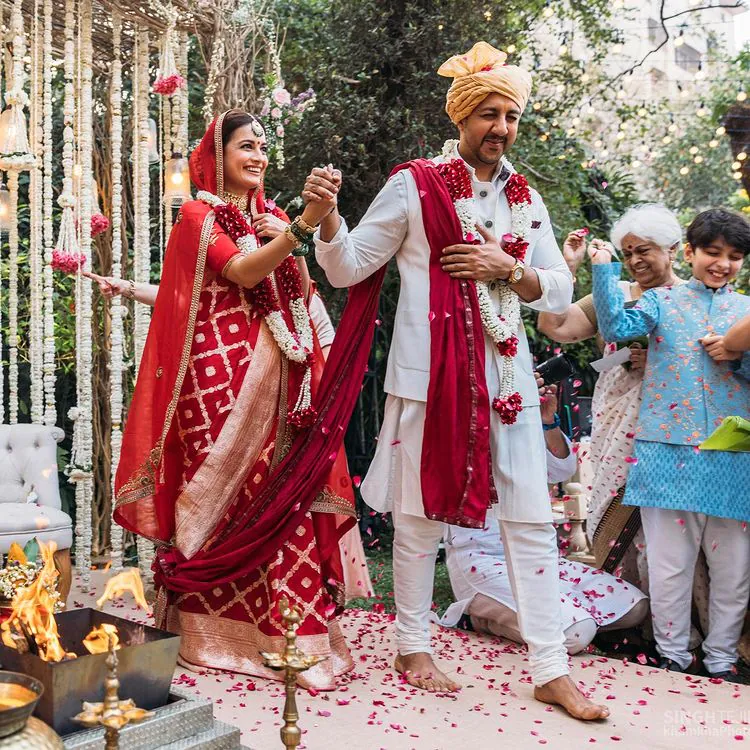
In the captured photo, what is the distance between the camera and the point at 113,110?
Result: 479cm

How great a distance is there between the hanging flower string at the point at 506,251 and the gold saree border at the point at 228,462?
83cm

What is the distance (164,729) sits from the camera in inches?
74.5

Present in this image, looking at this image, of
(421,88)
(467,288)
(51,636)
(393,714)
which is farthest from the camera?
(421,88)

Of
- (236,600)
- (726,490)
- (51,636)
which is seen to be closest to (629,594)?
(726,490)

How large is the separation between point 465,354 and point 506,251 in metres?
0.39

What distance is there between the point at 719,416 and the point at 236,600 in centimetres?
190

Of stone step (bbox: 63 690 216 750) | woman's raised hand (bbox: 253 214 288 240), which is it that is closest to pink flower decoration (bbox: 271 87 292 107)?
woman's raised hand (bbox: 253 214 288 240)

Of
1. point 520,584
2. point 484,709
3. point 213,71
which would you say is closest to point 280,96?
point 213,71

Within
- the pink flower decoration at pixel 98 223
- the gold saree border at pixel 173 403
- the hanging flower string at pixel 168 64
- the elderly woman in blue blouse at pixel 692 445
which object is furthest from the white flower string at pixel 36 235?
the elderly woman in blue blouse at pixel 692 445

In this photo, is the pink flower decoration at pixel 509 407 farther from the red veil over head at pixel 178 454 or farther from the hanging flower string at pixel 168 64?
the hanging flower string at pixel 168 64

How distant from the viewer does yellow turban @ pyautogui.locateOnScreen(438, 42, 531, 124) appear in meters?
2.88

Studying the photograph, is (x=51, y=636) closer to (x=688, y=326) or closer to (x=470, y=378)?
(x=470, y=378)

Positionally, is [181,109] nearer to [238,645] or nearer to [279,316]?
[279,316]

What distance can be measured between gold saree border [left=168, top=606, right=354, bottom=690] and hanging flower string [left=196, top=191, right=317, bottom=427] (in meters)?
0.75
